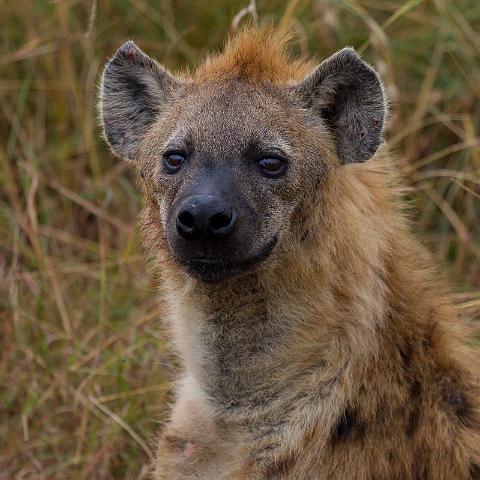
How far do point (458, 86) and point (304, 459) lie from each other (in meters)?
3.05

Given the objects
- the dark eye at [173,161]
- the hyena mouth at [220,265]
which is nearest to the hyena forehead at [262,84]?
the dark eye at [173,161]

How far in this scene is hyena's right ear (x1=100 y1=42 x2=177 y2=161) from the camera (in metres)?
4.34

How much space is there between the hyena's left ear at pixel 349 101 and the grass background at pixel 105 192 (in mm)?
1170

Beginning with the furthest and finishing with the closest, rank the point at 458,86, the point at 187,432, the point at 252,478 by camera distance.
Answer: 1. the point at 458,86
2. the point at 187,432
3. the point at 252,478

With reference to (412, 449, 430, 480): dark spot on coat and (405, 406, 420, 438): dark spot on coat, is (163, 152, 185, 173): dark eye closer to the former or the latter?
(405, 406, 420, 438): dark spot on coat

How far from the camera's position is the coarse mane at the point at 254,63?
4094 millimetres

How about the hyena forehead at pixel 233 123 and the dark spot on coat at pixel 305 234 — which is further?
the dark spot on coat at pixel 305 234

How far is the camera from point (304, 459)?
3.93 m

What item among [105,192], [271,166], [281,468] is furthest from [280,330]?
[105,192]

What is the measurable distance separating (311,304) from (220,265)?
1.28 ft

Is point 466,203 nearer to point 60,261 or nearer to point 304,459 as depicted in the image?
point 60,261

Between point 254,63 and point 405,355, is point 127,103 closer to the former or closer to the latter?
point 254,63

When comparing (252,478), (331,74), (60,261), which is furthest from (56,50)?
(252,478)

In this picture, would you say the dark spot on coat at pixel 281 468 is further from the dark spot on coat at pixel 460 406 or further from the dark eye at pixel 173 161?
the dark eye at pixel 173 161
